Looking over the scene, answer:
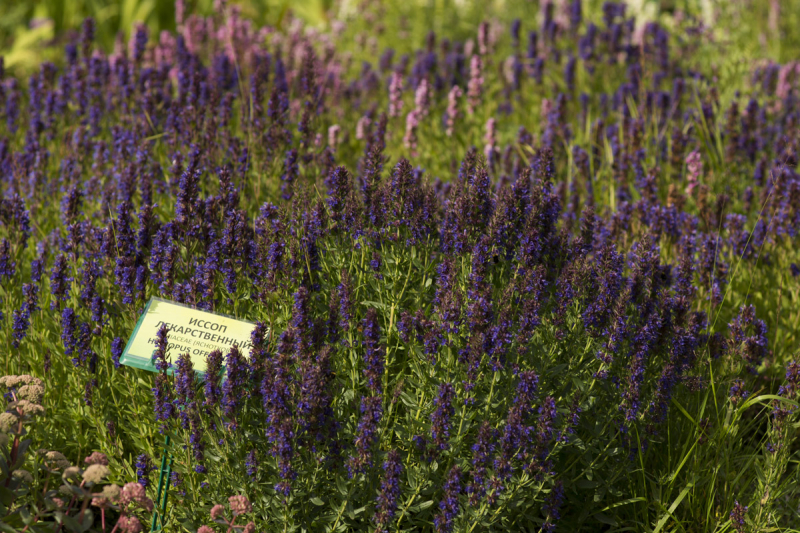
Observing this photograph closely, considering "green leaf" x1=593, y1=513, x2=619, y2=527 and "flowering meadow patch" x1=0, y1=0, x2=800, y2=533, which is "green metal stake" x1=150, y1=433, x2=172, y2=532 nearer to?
"flowering meadow patch" x1=0, y1=0, x2=800, y2=533

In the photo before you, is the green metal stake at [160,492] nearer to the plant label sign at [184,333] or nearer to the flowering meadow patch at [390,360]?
the flowering meadow patch at [390,360]

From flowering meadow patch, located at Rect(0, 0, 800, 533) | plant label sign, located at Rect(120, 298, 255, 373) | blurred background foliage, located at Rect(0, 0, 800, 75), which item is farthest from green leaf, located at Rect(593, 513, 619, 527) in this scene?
blurred background foliage, located at Rect(0, 0, 800, 75)

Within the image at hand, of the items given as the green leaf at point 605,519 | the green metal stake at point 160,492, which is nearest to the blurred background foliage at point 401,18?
the green leaf at point 605,519

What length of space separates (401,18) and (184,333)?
7501 millimetres

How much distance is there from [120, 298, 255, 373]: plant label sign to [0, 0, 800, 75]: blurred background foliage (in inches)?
221

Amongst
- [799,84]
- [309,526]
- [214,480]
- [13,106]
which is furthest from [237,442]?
[799,84]

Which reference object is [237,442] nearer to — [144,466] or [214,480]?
[214,480]

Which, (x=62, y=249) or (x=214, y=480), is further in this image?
(x=62, y=249)

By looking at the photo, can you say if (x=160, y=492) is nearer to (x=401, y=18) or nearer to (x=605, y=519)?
(x=605, y=519)

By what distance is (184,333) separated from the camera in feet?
10.0

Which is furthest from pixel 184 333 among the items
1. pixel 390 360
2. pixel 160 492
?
pixel 390 360

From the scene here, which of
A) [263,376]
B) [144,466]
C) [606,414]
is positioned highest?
[263,376]

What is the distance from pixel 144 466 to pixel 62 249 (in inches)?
55.3

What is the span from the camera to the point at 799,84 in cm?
712
